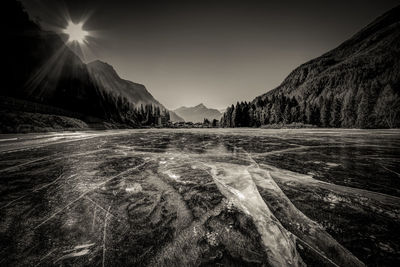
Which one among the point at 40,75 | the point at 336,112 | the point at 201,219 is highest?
the point at 40,75

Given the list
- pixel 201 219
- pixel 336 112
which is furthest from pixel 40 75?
pixel 336 112

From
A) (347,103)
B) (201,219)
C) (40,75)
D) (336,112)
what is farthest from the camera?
(336,112)

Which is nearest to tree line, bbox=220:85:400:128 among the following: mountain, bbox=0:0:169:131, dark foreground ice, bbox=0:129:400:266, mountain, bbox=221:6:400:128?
mountain, bbox=221:6:400:128

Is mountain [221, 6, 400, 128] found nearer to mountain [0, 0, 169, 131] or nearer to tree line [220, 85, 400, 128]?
tree line [220, 85, 400, 128]

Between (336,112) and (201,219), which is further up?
(336,112)

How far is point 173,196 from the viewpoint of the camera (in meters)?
2.89

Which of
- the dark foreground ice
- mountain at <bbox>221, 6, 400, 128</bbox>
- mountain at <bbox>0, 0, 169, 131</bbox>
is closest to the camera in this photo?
the dark foreground ice

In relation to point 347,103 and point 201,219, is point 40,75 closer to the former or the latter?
point 201,219

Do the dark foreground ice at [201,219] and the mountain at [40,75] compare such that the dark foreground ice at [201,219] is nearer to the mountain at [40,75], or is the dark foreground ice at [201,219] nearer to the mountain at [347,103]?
the mountain at [40,75]

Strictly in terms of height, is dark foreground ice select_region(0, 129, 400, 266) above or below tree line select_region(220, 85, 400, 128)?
below

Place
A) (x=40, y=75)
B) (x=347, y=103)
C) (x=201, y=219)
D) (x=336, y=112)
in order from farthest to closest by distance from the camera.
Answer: (x=336, y=112)
(x=347, y=103)
(x=40, y=75)
(x=201, y=219)

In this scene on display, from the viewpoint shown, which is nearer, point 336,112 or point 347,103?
point 347,103

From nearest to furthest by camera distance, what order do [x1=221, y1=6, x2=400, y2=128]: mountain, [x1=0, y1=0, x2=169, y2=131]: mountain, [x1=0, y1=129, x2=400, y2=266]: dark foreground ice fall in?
[x1=0, y1=129, x2=400, y2=266]: dark foreground ice < [x1=0, y1=0, x2=169, y2=131]: mountain < [x1=221, y1=6, x2=400, y2=128]: mountain

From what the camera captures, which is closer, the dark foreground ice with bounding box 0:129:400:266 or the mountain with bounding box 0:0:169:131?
the dark foreground ice with bounding box 0:129:400:266
